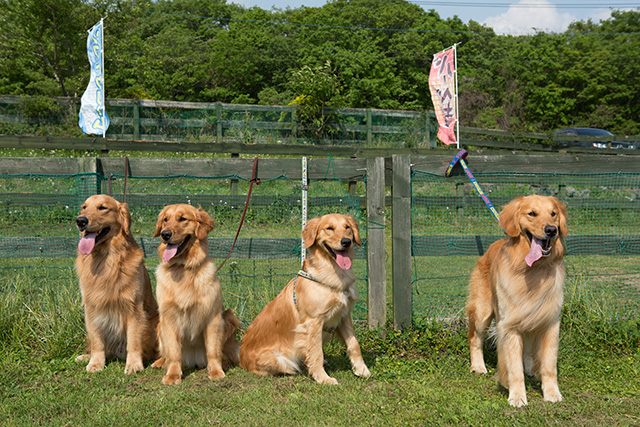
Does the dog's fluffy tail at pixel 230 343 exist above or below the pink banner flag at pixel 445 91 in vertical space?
below

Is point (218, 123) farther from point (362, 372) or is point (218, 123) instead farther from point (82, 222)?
point (362, 372)

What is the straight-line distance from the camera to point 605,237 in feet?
16.1

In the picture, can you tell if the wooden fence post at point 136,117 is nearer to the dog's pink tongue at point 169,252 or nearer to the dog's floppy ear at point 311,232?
the dog's pink tongue at point 169,252

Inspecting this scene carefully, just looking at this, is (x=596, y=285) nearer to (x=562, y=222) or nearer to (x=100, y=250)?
(x=562, y=222)

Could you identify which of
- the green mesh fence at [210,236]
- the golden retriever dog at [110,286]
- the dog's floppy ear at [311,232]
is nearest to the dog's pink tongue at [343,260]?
the dog's floppy ear at [311,232]

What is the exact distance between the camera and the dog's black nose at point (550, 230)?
3.26 meters

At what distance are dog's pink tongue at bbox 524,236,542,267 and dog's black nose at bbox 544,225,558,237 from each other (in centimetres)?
13

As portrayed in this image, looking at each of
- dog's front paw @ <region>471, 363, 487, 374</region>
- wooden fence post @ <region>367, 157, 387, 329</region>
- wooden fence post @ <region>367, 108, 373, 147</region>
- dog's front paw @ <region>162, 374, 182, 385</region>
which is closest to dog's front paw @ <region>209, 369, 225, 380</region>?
dog's front paw @ <region>162, 374, 182, 385</region>

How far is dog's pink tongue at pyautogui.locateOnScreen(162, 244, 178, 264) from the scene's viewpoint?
3863mm

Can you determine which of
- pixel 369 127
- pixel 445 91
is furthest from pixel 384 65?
pixel 445 91

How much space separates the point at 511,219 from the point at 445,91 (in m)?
10.9

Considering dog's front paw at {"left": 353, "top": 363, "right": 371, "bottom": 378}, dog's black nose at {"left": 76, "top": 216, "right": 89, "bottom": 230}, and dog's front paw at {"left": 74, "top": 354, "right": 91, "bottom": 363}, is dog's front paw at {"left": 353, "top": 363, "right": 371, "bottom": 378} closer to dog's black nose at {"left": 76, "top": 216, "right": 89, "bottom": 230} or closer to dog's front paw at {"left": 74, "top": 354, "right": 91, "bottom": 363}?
dog's front paw at {"left": 74, "top": 354, "right": 91, "bottom": 363}

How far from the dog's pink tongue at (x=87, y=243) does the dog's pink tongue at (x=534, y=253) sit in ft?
10.8

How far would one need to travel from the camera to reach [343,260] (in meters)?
3.77
